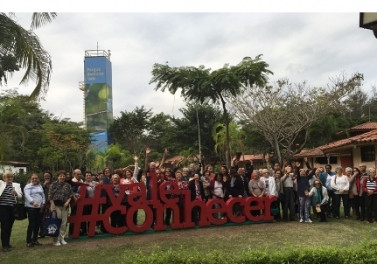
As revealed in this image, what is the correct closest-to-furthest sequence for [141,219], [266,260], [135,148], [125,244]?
[266,260], [125,244], [141,219], [135,148]

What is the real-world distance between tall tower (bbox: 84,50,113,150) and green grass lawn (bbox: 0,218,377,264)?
56.3 meters

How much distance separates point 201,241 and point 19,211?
4.07 m

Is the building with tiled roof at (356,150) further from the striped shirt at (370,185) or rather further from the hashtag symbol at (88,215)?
the hashtag symbol at (88,215)

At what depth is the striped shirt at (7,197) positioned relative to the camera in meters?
9.00

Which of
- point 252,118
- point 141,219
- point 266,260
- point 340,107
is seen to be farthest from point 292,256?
point 340,107

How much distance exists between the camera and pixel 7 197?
357 inches

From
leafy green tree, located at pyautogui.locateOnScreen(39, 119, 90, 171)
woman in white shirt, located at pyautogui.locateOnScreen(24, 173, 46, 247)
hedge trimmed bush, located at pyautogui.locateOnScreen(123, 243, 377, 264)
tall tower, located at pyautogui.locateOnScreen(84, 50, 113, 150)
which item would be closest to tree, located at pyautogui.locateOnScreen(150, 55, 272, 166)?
woman in white shirt, located at pyautogui.locateOnScreen(24, 173, 46, 247)

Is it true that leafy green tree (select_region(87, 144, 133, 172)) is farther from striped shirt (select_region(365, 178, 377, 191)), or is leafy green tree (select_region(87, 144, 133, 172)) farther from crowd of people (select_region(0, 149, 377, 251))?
striped shirt (select_region(365, 178, 377, 191))

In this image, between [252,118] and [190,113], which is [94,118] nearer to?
[190,113]

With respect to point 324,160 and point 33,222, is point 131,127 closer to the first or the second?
point 324,160

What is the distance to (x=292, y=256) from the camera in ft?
18.5

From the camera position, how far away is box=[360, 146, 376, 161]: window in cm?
2266

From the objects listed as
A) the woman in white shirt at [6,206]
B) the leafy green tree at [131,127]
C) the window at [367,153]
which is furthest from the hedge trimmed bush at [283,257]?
the leafy green tree at [131,127]

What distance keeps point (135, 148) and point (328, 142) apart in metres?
21.7
